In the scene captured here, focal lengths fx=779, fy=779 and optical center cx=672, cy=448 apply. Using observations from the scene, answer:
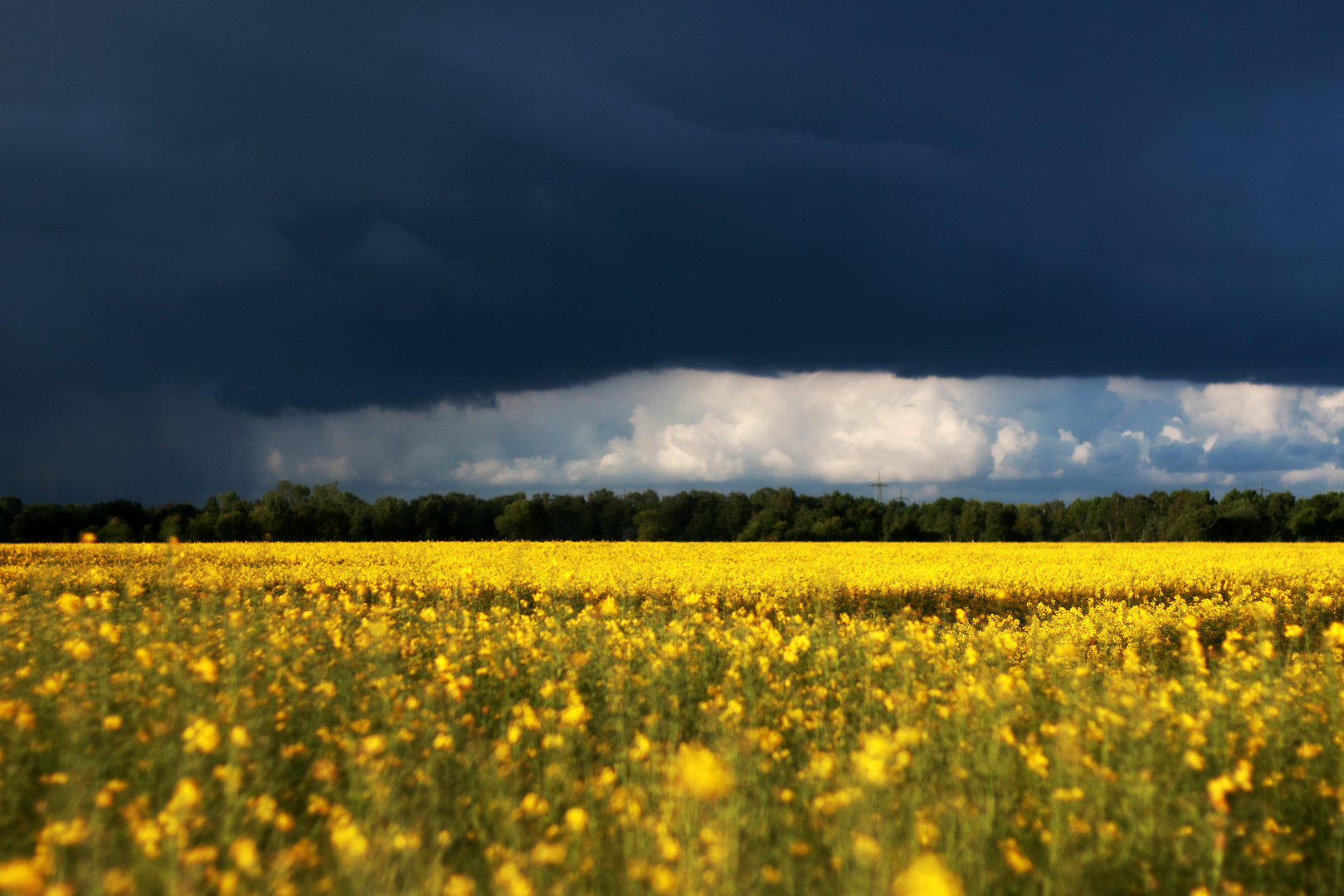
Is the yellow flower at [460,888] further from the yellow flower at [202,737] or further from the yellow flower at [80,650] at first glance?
the yellow flower at [80,650]

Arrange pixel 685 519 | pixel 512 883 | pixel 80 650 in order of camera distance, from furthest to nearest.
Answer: pixel 685 519
pixel 80 650
pixel 512 883

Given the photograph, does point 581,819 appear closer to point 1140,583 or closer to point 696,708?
point 696,708

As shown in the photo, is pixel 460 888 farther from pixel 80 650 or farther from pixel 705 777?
pixel 80 650

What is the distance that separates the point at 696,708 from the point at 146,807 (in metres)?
4.24

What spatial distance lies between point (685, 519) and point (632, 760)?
221 feet

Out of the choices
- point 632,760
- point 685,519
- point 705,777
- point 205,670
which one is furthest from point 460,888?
point 685,519

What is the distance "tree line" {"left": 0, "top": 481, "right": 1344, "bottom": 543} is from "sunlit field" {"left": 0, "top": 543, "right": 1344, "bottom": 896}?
33198 millimetres

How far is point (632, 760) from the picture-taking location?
18.9 ft

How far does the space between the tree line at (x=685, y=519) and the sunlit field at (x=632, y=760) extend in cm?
3320

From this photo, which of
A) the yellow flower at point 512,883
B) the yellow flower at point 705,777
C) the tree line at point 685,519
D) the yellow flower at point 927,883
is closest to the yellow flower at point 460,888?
the yellow flower at point 512,883

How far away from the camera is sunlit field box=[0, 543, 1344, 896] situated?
3.97 m

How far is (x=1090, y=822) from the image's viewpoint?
15.9 feet

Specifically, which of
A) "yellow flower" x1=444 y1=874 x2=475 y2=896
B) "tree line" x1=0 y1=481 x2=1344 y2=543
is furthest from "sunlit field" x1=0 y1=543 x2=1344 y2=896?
"tree line" x1=0 y1=481 x2=1344 y2=543

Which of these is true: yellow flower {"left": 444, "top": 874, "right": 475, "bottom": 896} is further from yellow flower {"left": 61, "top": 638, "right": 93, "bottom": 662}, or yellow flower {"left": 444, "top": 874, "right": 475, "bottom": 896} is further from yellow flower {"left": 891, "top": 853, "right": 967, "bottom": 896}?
yellow flower {"left": 61, "top": 638, "right": 93, "bottom": 662}
